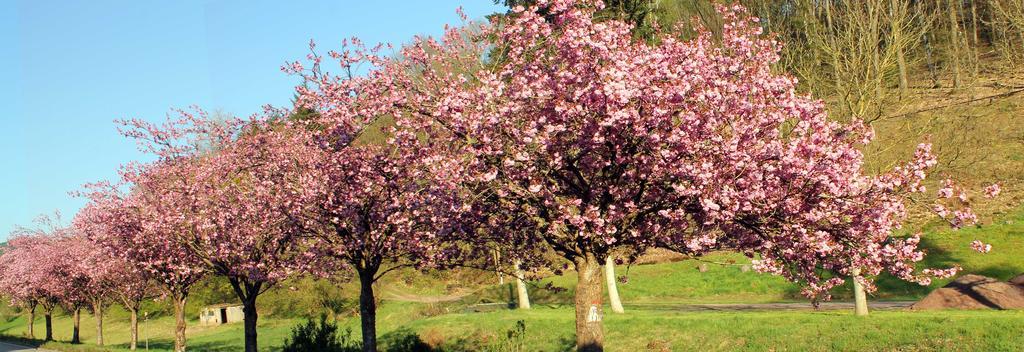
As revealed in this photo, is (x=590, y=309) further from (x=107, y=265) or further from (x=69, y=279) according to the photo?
(x=69, y=279)

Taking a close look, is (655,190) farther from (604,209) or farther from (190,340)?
(190,340)

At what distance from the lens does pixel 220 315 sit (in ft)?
229

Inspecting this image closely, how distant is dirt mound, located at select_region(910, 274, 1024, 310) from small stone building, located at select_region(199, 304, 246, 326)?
58.6m

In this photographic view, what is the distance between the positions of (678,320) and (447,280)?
122ft

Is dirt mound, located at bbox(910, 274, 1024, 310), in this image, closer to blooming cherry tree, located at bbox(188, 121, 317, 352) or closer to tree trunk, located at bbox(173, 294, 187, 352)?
blooming cherry tree, located at bbox(188, 121, 317, 352)

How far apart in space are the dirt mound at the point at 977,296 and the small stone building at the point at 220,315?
5858cm

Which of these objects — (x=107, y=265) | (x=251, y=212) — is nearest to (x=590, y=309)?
(x=251, y=212)

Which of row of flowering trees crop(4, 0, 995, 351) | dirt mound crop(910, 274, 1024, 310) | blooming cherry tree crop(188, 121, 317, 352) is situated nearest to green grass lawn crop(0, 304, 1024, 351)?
dirt mound crop(910, 274, 1024, 310)

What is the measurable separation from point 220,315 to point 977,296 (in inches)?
2419

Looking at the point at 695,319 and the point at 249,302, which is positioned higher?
the point at 249,302

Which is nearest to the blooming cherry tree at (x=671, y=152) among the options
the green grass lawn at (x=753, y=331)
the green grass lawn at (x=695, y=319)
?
the green grass lawn at (x=695, y=319)

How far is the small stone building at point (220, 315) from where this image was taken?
6956 cm

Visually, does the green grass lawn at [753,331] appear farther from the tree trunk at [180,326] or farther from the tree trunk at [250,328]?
the tree trunk at [180,326]

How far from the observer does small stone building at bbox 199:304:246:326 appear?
6956 centimetres
